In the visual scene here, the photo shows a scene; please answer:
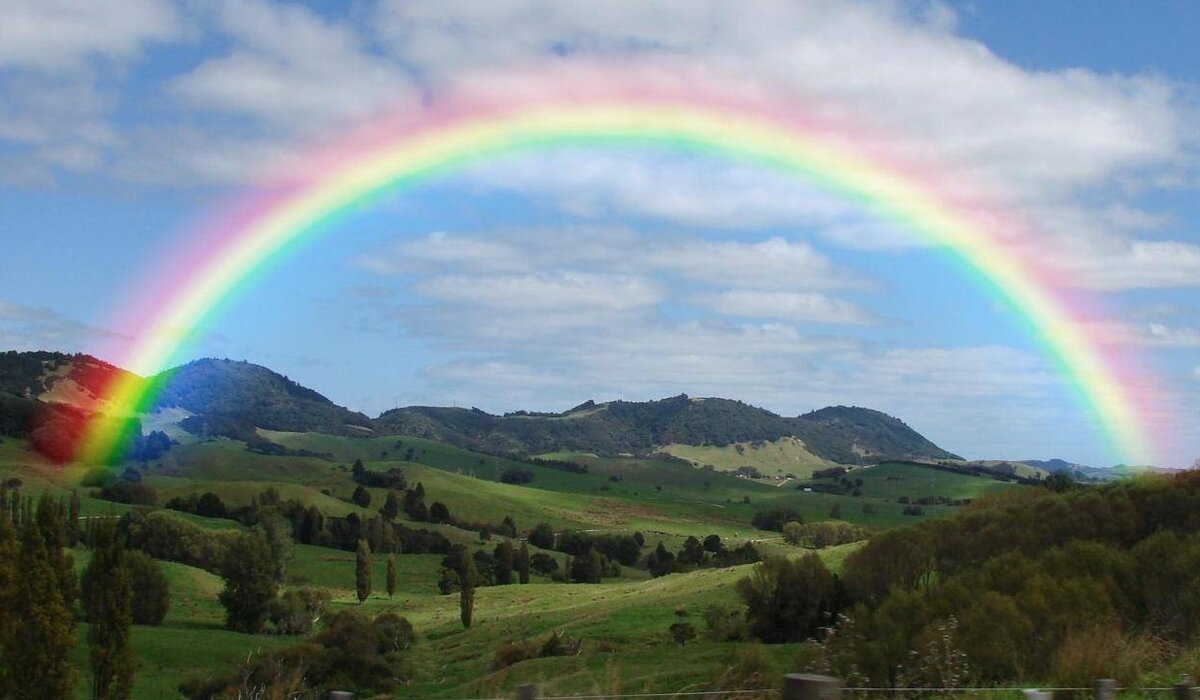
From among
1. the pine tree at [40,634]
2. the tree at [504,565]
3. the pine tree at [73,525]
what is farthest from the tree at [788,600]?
the pine tree at [73,525]

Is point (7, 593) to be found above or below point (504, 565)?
above

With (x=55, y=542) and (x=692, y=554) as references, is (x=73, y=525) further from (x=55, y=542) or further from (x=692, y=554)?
(x=692, y=554)

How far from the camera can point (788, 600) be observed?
77.8m

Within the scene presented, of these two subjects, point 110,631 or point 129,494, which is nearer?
point 110,631

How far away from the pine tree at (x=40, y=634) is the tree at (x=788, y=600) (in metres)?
42.9

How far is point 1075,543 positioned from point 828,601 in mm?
30084

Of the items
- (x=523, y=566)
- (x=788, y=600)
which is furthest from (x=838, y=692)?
(x=523, y=566)

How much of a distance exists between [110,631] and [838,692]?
69.2 meters

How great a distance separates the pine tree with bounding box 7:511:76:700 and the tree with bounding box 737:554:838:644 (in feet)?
141

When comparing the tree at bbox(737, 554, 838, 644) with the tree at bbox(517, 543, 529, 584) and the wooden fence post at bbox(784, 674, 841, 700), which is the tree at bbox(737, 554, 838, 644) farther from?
the tree at bbox(517, 543, 529, 584)

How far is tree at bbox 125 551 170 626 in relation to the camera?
112 m

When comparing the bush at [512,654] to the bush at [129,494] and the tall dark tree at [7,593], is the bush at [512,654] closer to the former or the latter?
the tall dark tree at [7,593]

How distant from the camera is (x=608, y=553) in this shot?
189500mm

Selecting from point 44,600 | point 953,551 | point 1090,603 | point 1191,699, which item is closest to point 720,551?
point 953,551
